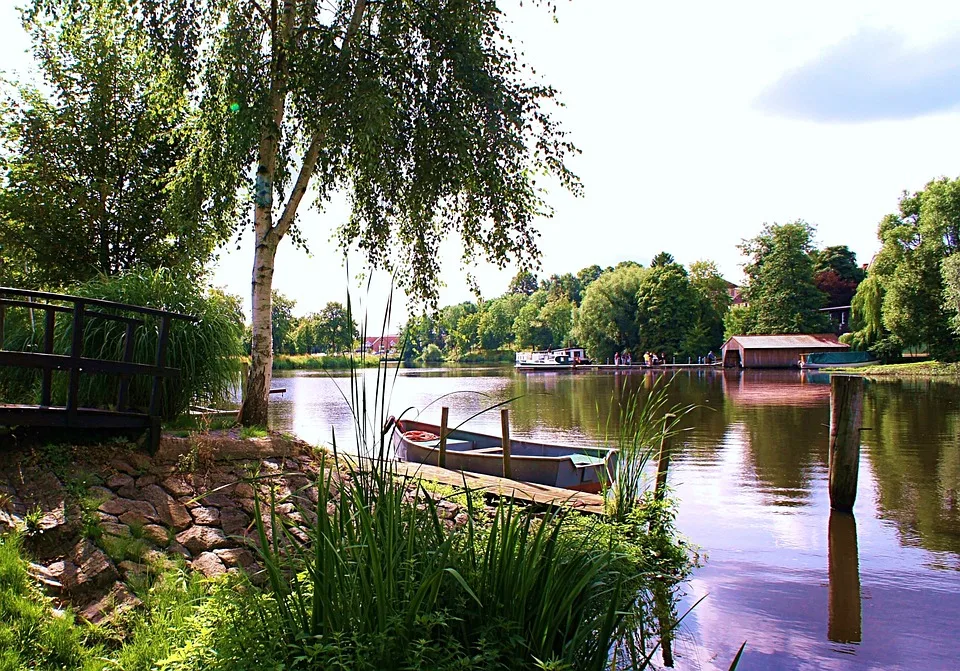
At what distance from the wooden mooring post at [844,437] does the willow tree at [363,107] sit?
4.89m

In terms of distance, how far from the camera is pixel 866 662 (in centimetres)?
574

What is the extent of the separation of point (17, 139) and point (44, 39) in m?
2.03

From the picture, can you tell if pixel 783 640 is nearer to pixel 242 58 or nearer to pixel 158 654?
pixel 158 654

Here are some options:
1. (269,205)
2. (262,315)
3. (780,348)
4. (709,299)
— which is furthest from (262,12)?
(709,299)

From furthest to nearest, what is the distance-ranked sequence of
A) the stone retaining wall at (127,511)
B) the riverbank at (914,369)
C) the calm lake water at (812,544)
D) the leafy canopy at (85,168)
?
the riverbank at (914,369) → the leafy canopy at (85,168) → the calm lake water at (812,544) → the stone retaining wall at (127,511)

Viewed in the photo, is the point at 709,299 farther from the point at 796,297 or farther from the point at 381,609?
the point at 381,609

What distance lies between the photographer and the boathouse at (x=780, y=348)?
188 ft

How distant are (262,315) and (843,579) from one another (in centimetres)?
749

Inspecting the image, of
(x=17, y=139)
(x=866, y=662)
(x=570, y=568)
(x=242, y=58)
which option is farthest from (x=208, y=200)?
(x=866, y=662)

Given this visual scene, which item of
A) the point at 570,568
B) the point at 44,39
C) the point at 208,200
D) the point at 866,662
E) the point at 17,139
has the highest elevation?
the point at 44,39

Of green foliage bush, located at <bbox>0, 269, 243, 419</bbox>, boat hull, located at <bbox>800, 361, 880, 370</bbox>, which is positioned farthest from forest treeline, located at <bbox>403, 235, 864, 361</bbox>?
green foliage bush, located at <bbox>0, 269, 243, 419</bbox>

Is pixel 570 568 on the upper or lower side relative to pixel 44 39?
lower

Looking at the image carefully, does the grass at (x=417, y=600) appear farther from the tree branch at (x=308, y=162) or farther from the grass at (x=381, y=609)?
the tree branch at (x=308, y=162)

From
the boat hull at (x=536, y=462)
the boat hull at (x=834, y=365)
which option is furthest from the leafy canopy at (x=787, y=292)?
the boat hull at (x=536, y=462)
